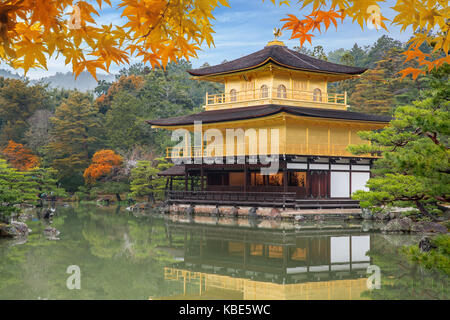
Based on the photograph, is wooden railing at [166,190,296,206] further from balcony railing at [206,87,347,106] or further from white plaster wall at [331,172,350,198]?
balcony railing at [206,87,347,106]

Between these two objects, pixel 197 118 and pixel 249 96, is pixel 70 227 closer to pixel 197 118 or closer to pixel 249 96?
pixel 197 118

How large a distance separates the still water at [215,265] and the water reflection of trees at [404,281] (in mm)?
15

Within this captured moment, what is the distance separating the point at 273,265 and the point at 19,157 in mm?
33036

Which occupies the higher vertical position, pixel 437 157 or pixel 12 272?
pixel 437 157

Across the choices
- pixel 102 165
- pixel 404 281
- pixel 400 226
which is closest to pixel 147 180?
pixel 102 165

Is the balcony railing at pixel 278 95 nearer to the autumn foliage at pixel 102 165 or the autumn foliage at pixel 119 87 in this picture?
the autumn foliage at pixel 102 165

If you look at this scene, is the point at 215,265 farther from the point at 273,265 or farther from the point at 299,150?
the point at 299,150

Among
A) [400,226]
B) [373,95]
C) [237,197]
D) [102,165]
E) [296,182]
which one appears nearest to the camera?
[400,226]

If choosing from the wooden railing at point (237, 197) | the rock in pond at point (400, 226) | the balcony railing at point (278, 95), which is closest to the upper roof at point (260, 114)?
the balcony railing at point (278, 95)

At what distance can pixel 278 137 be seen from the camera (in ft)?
83.5

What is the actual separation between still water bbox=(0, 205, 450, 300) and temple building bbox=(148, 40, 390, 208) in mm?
7070
